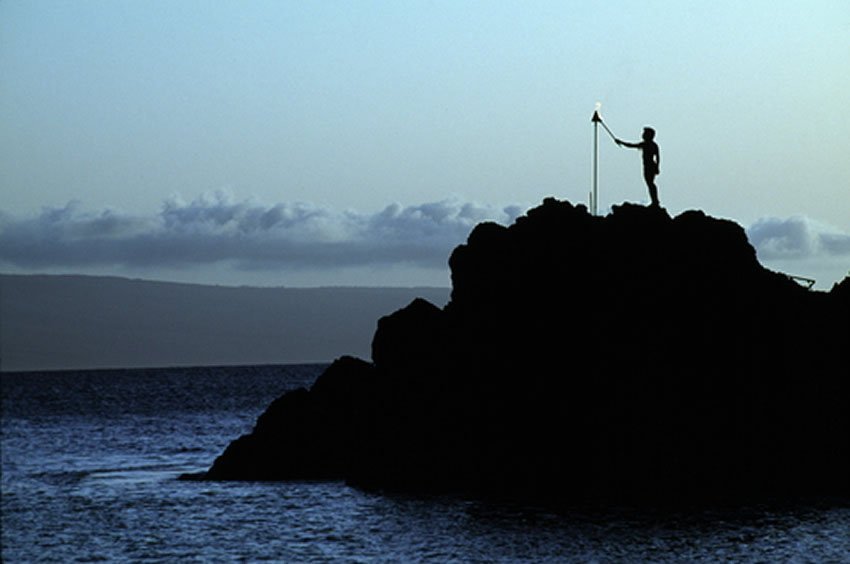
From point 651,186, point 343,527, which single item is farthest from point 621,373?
point 343,527

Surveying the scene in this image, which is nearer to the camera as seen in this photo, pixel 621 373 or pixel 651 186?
pixel 621 373

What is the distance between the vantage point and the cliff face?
136 ft

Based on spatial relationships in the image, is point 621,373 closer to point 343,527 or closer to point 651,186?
point 651,186

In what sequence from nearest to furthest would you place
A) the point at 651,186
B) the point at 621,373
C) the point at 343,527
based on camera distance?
the point at 343,527 < the point at 621,373 < the point at 651,186

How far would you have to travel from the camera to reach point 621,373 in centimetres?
4181

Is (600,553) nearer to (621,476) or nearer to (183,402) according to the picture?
(621,476)

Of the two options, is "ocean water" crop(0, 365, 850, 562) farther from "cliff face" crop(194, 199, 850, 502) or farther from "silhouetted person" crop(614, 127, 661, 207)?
"silhouetted person" crop(614, 127, 661, 207)

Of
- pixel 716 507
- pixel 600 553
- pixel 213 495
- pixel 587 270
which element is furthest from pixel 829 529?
pixel 213 495

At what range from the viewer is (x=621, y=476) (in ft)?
135

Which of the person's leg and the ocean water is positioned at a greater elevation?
the person's leg

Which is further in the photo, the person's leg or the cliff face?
the person's leg

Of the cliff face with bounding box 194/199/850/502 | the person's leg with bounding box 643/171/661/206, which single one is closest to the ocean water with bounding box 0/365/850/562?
the cliff face with bounding box 194/199/850/502

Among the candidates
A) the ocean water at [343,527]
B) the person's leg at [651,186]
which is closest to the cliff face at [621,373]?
the person's leg at [651,186]

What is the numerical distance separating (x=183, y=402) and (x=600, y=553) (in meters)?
113
